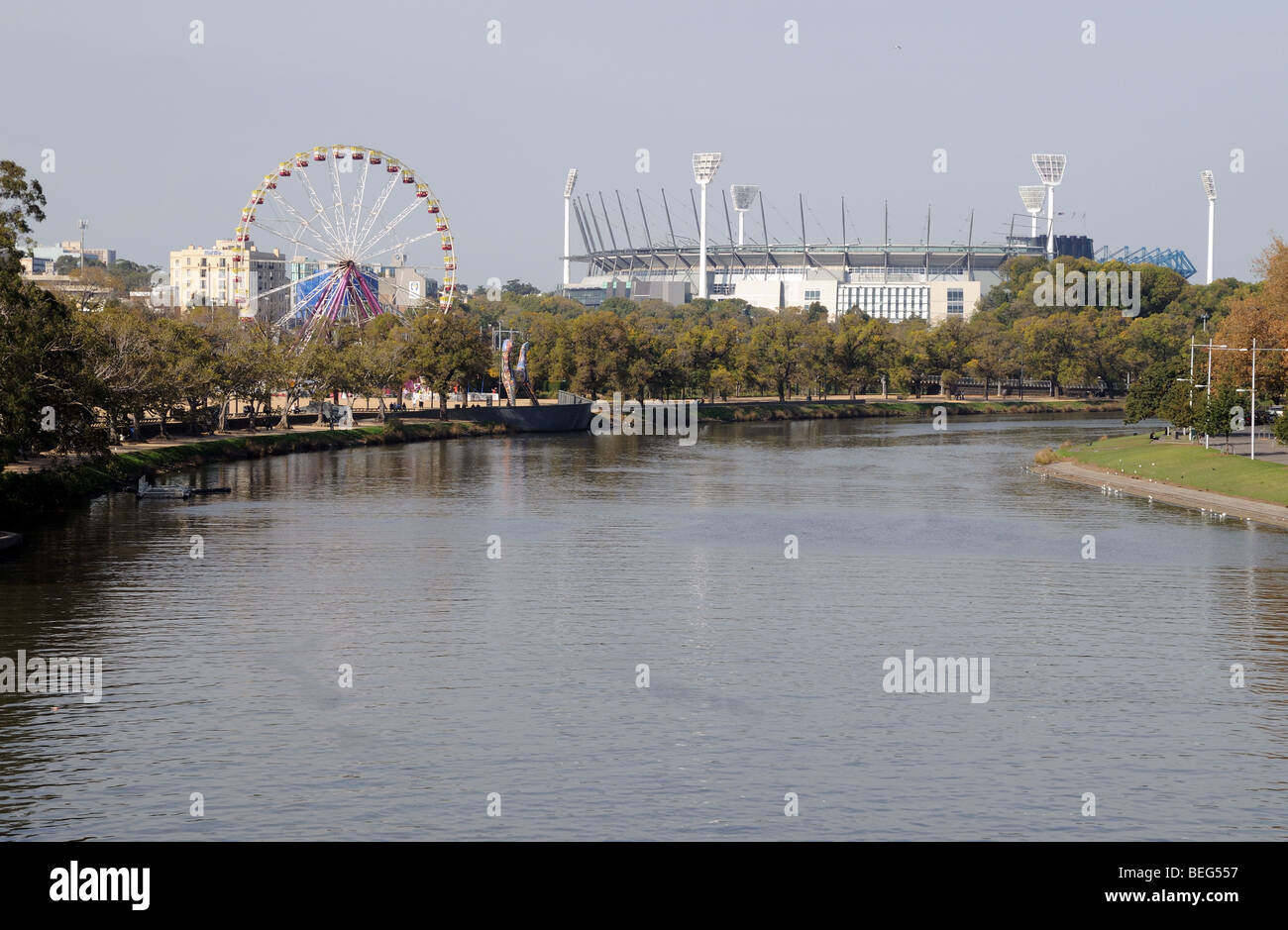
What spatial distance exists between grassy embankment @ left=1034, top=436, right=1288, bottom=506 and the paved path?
0.85m

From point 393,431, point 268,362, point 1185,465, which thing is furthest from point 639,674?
point 393,431

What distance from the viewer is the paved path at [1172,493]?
7669 cm

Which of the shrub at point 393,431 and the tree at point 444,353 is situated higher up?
the tree at point 444,353

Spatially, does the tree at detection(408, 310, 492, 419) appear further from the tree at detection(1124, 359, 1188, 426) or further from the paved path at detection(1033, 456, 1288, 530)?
the tree at detection(1124, 359, 1188, 426)

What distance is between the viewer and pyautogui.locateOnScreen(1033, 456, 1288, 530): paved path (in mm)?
76688

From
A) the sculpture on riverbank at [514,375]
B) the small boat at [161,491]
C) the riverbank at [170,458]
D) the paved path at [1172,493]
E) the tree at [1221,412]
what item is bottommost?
the paved path at [1172,493]

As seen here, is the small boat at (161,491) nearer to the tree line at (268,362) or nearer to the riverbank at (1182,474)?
the tree line at (268,362)

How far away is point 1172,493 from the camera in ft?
291

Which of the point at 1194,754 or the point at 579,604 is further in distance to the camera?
the point at 579,604

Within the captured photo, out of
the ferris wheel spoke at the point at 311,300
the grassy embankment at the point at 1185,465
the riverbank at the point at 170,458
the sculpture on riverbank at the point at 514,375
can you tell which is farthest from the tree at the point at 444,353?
the grassy embankment at the point at 1185,465

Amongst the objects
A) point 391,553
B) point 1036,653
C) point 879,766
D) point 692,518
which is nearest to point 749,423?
point 692,518
